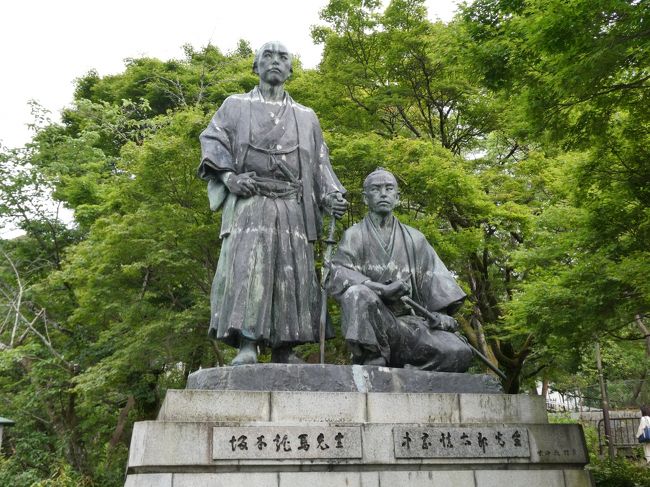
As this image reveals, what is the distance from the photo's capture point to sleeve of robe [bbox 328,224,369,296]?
5.79m

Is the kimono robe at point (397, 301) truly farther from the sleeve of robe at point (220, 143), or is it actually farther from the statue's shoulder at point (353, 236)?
the sleeve of robe at point (220, 143)

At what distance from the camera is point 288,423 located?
4812mm

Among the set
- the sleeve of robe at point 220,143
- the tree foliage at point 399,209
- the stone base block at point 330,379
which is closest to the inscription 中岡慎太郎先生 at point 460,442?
the stone base block at point 330,379

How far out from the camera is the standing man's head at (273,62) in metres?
6.34

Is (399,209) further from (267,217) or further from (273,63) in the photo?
(267,217)

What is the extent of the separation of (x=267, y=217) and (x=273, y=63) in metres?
1.59

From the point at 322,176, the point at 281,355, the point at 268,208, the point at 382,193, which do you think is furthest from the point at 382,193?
the point at 281,355

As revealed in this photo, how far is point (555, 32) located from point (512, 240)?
32.9 ft

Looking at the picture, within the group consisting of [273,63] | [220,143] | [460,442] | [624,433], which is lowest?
[460,442]

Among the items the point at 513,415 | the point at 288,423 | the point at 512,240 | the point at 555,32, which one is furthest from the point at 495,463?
the point at 512,240

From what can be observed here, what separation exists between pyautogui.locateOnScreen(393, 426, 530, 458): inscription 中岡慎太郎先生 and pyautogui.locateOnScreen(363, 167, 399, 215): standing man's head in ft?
7.10

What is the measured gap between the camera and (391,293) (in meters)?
5.71

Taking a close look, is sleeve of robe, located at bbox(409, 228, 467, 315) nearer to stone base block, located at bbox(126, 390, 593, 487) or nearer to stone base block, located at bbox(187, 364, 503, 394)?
stone base block, located at bbox(187, 364, 503, 394)

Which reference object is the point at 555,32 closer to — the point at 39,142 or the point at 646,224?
the point at 646,224
